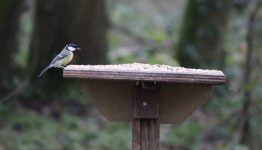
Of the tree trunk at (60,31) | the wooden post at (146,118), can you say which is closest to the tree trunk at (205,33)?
the tree trunk at (60,31)

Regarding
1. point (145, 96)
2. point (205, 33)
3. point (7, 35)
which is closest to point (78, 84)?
point (7, 35)

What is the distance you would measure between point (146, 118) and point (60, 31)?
7.47 metres

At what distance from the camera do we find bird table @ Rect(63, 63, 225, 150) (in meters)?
4.16

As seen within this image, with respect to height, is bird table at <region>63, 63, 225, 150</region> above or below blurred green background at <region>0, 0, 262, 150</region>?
above

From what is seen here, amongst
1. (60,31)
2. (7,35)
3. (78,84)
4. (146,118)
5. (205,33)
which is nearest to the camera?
(146,118)

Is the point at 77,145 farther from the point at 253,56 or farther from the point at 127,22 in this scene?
the point at 127,22

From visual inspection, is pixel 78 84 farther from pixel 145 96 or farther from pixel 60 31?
pixel 145 96

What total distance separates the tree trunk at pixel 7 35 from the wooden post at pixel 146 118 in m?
6.85

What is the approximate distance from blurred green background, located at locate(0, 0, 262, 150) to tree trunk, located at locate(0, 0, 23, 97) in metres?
0.02

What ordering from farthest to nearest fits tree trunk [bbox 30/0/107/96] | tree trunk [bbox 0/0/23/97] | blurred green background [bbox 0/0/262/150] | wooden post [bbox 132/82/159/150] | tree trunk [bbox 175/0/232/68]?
tree trunk [bbox 175/0/232/68], tree trunk [bbox 30/0/107/96], tree trunk [bbox 0/0/23/97], blurred green background [bbox 0/0/262/150], wooden post [bbox 132/82/159/150]

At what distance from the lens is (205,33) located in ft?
39.9

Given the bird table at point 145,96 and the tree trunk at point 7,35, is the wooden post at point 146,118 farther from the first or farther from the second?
the tree trunk at point 7,35

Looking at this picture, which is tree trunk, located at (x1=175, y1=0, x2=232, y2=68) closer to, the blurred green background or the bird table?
the blurred green background

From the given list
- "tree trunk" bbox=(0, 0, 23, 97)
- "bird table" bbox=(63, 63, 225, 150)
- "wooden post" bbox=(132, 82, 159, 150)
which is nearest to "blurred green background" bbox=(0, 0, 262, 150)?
"tree trunk" bbox=(0, 0, 23, 97)
